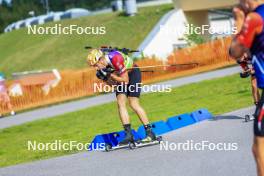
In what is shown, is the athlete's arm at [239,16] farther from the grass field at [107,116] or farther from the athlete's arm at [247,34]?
the grass field at [107,116]

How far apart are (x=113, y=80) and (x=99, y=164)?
5.25 feet

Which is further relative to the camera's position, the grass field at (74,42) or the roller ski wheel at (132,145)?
the grass field at (74,42)

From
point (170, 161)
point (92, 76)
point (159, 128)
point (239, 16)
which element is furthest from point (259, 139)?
point (92, 76)

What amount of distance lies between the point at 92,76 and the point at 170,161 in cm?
1890

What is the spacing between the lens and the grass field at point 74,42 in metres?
45.9

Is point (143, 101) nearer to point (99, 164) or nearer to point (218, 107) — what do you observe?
point (218, 107)

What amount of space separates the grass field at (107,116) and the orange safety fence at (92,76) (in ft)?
18.1

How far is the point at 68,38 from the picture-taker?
5228 cm

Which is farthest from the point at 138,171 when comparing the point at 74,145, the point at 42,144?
the point at 42,144

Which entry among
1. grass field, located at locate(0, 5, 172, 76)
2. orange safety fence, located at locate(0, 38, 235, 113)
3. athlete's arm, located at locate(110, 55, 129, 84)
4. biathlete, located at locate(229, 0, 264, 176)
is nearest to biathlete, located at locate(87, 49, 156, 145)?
athlete's arm, located at locate(110, 55, 129, 84)

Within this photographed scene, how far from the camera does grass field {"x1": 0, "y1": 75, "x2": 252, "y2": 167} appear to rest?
45.0ft

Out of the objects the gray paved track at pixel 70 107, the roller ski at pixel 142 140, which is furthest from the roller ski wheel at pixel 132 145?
the gray paved track at pixel 70 107

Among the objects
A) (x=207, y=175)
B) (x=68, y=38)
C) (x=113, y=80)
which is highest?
(x=68, y=38)

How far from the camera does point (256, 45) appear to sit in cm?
544
